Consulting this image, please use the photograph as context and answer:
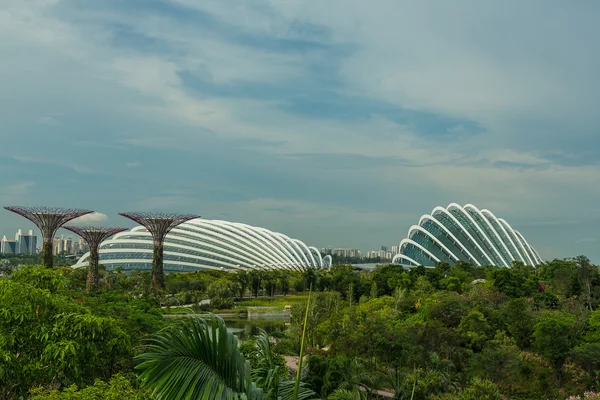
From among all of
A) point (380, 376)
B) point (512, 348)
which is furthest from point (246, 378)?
point (512, 348)

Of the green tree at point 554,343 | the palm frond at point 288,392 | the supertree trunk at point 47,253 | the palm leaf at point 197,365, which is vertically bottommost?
the green tree at point 554,343

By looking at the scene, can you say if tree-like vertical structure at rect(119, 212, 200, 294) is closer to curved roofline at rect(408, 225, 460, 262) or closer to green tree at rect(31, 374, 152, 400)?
green tree at rect(31, 374, 152, 400)

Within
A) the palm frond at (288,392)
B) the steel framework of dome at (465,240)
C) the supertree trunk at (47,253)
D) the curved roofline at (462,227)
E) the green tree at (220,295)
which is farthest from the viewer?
the steel framework of dome at (465,240)

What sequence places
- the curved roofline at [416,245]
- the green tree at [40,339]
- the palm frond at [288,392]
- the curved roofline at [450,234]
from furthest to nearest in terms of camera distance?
the curved roofline at [416,245]
the curved roofline at [450,234]
the green tree at [40,339]
the palm frond at [288,392]

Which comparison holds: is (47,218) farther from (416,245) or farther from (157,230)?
(416,245)

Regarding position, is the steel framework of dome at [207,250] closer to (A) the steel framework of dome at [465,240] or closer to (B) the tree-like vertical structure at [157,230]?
(A) the steel framework of dome at [465,240]

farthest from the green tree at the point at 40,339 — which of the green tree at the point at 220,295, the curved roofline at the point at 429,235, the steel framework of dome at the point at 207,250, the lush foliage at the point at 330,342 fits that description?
the steel framework of dome at the point at 207,250

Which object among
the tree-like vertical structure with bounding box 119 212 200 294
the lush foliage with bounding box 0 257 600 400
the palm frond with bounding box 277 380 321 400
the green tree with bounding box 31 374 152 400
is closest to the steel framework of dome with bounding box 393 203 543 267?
the lush foliage with bounding box 0 257 600 400
